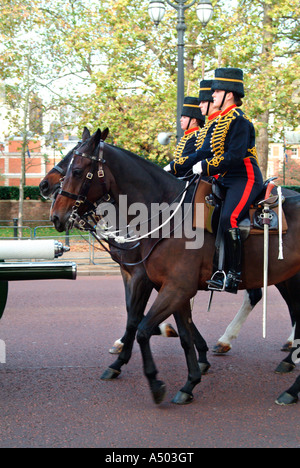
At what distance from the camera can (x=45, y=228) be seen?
44.0 feet

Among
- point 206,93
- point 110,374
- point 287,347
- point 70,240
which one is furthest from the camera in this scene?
point 70,240

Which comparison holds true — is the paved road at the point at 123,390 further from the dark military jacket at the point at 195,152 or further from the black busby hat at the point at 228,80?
the black busby hat at the point at 228,80

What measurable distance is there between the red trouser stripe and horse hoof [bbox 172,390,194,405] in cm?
143

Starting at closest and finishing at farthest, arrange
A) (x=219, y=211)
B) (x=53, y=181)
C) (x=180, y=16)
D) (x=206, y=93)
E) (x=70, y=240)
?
(x=219, y=211) < (x=53, y=181) < (x=206, y=93) < (x=180, y=16) < (x=70, y=240)

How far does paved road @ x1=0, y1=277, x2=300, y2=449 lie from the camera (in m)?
4.02

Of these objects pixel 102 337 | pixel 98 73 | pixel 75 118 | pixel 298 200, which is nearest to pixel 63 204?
pixel 298 200

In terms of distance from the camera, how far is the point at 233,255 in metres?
4.73

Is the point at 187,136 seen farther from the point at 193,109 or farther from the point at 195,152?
the point at 195,152

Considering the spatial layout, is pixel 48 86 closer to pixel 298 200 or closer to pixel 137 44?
pixel 137 44

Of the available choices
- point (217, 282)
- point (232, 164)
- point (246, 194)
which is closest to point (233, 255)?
point (217, 282)

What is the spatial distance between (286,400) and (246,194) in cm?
172

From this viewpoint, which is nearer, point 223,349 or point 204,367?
point 204,367

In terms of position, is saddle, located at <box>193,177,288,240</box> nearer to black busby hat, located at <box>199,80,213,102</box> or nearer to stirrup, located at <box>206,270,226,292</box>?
stirrup, located at <box>206,270,226,292</box>

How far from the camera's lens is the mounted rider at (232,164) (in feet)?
15.6
